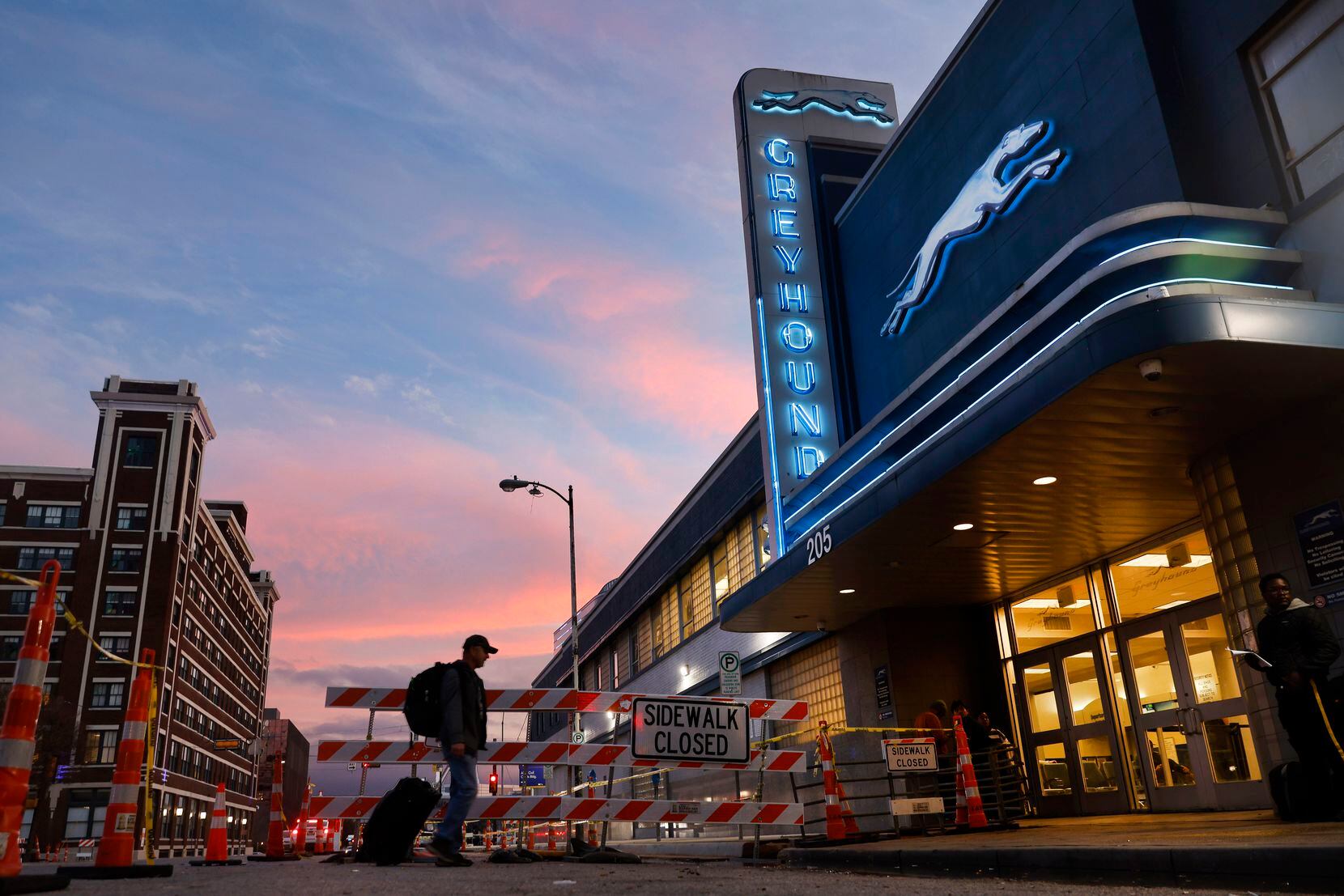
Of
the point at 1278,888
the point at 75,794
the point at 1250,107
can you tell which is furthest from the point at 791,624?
the point at 75,794

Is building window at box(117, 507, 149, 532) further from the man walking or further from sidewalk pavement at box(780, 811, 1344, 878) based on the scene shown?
the man walking

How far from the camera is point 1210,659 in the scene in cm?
1347

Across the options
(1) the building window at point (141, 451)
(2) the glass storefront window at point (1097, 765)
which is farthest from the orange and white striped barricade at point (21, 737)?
(1) the building window at point (141, 451)

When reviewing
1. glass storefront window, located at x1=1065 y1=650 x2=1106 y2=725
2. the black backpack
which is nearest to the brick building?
glass storefront window, located at x1=1065 y1=650 x2=1106 y2=725

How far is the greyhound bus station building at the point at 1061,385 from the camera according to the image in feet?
31.7

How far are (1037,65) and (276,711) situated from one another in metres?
186

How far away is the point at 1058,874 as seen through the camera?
275 inches

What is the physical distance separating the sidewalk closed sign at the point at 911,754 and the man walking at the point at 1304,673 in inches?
204

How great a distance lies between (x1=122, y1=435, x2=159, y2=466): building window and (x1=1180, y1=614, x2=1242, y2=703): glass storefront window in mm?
78556

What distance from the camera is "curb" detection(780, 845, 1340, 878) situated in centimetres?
546

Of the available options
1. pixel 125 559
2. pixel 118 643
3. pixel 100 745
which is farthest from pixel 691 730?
pixel 125 559

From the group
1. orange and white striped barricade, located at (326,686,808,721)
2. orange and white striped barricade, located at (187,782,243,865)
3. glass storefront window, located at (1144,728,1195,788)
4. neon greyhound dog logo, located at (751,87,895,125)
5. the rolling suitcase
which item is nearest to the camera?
the rolling suitcase

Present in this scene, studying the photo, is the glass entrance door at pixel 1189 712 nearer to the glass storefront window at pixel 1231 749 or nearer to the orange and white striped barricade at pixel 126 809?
the glass storefront window at pixel 1231 749

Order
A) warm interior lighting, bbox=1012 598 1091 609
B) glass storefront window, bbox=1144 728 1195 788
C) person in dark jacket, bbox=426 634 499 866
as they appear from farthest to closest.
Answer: warm interior lighting, bbox=1012 598 1091 609, glass storefront window, bbox=1144 728 1195 788, person in dark jacket, bbox=426 634 499 866
